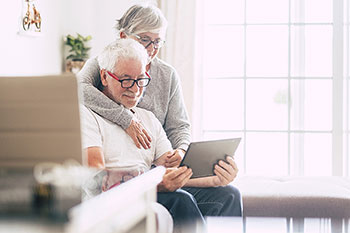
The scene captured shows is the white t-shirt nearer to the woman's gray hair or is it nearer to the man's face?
the man's face

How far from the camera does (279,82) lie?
15.3 feet

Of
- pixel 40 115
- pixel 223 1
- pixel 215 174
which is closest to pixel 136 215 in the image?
pixel 40 115

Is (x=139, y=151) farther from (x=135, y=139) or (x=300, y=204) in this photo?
(x=300, y=204)

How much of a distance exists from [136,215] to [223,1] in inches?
147

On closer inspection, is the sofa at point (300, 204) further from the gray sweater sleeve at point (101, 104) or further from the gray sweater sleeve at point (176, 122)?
the gray sweater sleeve at point (101, 104)

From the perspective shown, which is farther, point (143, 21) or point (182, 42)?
point (182, 42)

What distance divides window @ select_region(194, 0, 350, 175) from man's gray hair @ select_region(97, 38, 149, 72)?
2.22m

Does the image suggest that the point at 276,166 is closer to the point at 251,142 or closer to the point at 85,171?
the point at 251,142

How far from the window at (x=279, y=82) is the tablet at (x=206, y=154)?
223 centimetres

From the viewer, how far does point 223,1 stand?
469 centimetres

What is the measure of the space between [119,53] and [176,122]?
64 cm

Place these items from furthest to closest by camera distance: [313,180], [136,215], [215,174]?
[313,180], [215,174], [136,215]

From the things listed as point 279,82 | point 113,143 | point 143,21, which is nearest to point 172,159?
point 113,143

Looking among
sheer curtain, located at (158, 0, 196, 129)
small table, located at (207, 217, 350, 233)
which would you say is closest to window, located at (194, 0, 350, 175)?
sheer curtain, located at (158, 0, 196, 129)
